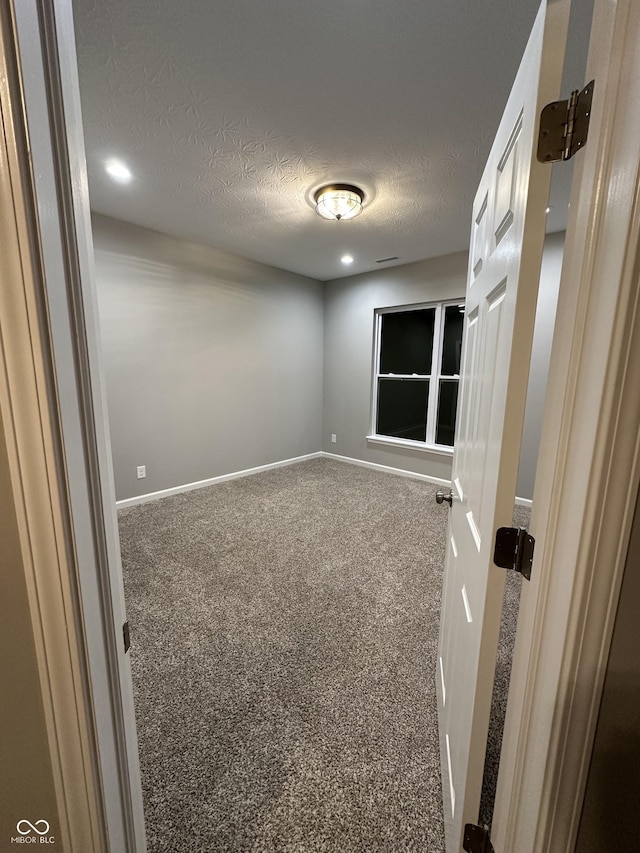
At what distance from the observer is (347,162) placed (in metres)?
2.00

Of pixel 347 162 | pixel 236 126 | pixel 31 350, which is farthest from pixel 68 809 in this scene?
pixel 347 162

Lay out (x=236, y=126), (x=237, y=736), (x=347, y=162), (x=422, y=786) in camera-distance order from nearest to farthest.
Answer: (x=422, y=786)
(x=237, y=736)
(x=236, y=126)
(x=347, y=162)

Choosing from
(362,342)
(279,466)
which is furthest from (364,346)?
(279,466)

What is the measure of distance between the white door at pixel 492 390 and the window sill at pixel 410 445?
298 cm

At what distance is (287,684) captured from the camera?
4.91 feet

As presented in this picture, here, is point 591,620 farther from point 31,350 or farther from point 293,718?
point 293,718

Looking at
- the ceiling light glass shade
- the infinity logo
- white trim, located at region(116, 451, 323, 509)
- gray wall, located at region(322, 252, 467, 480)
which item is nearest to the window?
gray wall, located at region(322, 252, 467, 480)

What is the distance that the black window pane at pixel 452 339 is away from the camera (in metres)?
3.92

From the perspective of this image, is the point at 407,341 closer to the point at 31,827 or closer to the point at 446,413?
the point at 446,413

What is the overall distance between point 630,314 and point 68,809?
1.14m

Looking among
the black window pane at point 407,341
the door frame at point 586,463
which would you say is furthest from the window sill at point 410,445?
the door frame at point 586,463

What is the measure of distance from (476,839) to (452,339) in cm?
394

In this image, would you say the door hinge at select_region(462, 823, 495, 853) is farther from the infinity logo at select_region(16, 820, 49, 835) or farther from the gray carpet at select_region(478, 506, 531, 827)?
the infinity logo at select_region(16, 820, 49, 835)

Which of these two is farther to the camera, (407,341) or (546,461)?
(407,341)
